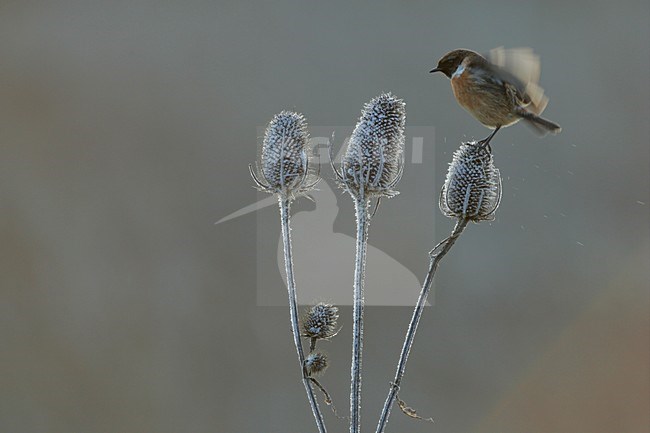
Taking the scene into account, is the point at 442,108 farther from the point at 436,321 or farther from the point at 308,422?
the point at 308,422

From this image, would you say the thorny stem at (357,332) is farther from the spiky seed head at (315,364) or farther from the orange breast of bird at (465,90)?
the orange breast of bird at (465,90)

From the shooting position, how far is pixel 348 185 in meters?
0.62

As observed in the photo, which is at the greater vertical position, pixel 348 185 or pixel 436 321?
pixel 348 185

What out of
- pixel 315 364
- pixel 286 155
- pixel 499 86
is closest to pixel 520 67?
pixel 499 86

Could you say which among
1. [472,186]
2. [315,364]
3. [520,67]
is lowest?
[315,364]

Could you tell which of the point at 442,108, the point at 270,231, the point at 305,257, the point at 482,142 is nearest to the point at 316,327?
the point at 482,142

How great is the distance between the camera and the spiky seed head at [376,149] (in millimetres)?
599

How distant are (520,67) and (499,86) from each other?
4 cm

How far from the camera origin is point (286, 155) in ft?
2.06

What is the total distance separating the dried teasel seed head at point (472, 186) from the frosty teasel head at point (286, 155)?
14 cm

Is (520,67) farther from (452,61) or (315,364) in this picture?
(315,364)

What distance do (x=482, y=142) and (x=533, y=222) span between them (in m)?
0.76

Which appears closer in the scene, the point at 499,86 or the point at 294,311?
the point at 294,311

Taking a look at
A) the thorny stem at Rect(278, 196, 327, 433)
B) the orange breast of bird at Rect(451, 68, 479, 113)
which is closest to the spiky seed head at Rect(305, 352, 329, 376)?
the thorny stem at Rect(278, 196, 327, 433)
